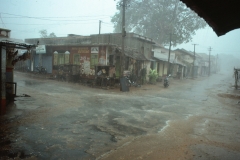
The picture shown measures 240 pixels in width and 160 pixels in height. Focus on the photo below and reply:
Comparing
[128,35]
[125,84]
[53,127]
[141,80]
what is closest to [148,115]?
[53,127]

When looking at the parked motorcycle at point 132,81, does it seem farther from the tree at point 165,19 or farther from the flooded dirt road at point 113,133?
the tree at point 165,19

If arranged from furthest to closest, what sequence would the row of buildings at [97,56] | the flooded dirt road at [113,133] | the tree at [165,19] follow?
the tree at [165,19], the row of buildings at [97,56], the flooded dirt road at [113,133]

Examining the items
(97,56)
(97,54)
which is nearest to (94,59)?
(97,56)

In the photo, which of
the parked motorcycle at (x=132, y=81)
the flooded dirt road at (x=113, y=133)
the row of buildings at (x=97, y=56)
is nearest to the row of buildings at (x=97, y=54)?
the row of buildings at (x=97, y=56)

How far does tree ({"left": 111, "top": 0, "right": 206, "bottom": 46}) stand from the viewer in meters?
39.5

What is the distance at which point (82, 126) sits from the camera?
21.7 feet

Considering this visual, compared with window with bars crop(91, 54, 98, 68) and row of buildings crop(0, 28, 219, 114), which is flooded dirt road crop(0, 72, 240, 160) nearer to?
row of buildings crop(0, 28, 219, 114)

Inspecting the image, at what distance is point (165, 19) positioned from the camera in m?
39.7

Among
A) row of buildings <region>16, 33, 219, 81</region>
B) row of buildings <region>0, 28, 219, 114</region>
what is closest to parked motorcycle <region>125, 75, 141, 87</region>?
row of buildings <region>0, 28, 219, 114</region>

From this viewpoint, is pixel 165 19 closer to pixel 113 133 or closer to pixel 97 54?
pixel 97 54

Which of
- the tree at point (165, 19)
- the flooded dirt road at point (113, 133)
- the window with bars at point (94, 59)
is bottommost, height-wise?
the flooded dirt road at point (113, 133)

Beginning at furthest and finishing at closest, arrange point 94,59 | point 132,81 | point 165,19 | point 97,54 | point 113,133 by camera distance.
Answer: point 165,19
point 94,59
point 132,81
point 97,54
point 113,133

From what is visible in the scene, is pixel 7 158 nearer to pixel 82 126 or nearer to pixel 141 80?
pixel 82 126

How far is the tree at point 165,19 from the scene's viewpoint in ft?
130
